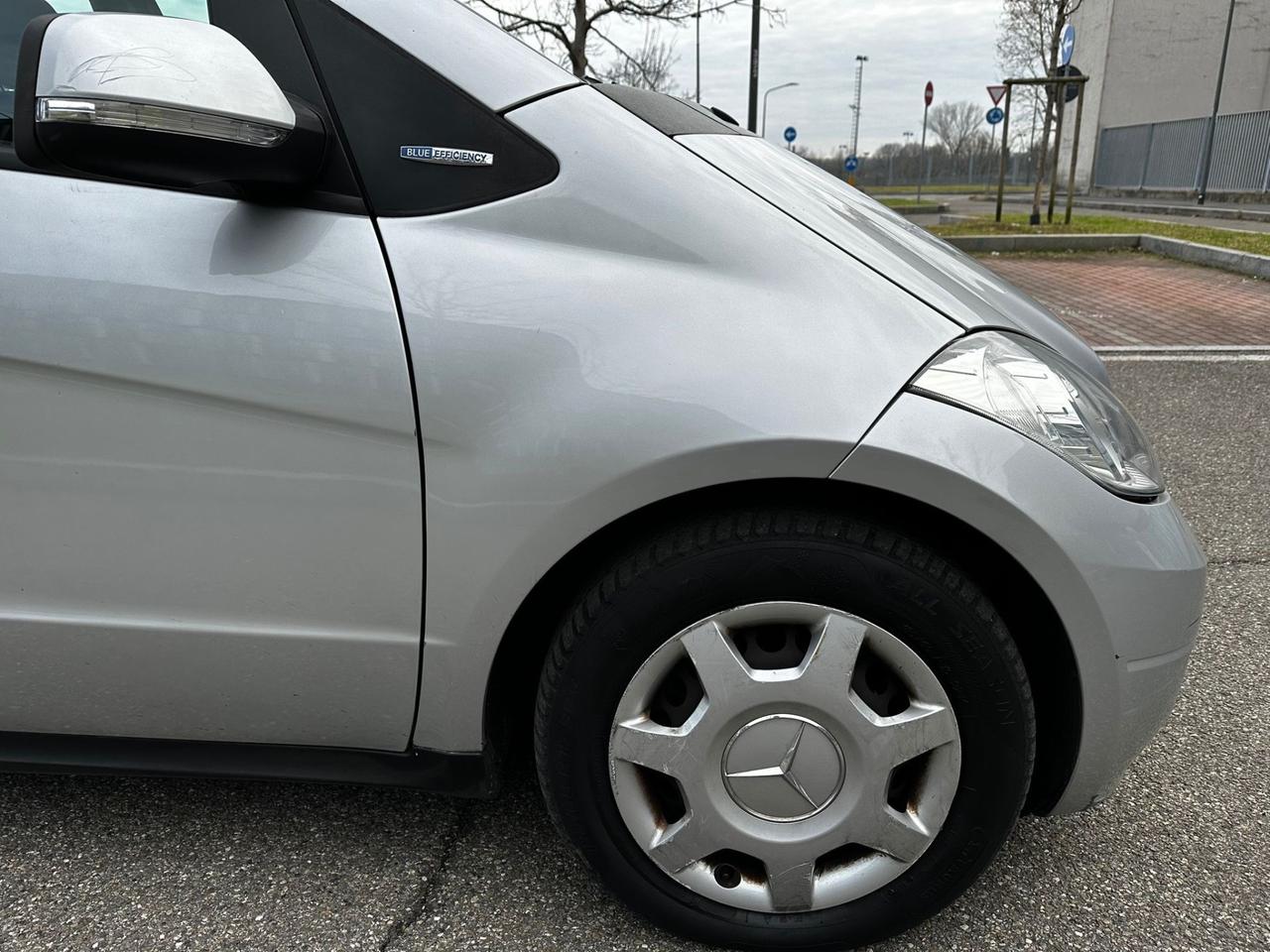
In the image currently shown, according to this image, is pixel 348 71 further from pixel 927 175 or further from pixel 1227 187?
pixel 927 175

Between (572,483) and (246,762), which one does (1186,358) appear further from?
(246,762)

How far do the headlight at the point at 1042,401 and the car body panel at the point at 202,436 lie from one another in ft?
2.55

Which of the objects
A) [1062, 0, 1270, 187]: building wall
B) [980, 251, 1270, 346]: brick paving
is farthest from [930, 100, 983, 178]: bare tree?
[980, 251, 1270, 346]: brick paving

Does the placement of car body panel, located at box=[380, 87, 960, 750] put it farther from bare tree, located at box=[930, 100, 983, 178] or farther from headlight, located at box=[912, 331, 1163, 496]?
bare tree, located at box=[930, 100, 983, 178]

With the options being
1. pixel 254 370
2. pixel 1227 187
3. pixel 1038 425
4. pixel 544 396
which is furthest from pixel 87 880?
pixel 1227 187

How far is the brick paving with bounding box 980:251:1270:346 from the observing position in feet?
22.0

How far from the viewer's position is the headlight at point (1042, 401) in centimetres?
135

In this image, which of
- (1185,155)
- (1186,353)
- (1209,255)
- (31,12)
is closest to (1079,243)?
(1209,255)

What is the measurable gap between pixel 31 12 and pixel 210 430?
854 millimetres

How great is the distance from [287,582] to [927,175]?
47573 mm

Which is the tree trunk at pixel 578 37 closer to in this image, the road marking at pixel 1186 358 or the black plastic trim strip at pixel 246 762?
the road marking at pixel 1186 358

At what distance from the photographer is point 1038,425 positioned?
4.50 feet

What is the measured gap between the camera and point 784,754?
4.58 feet

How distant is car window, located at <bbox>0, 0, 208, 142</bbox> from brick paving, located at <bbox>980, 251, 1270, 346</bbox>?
6.09 m
